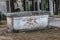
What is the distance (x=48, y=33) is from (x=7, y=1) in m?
10.1

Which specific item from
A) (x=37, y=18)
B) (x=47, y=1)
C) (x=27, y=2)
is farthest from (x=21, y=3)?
(x=37, y=18)

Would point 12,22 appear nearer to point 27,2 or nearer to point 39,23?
point 39,23

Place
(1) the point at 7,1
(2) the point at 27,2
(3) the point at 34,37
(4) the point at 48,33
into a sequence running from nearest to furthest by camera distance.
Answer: (3) the point at 34,37 < (4) the point at 48,33 < (1) the point at 7,1 < (2) the point at 27,2

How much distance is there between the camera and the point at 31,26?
11.5 meters

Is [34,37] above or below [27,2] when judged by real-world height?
below

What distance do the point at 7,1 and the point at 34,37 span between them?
1082 centimetres

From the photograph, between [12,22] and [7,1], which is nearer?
[12,22]

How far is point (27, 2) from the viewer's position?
2242cm

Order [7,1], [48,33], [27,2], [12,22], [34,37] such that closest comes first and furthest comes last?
[34,37], [48,33], [12,22], [7,1], [27,2]

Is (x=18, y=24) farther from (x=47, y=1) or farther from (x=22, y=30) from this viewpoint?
(x=47, y=1)

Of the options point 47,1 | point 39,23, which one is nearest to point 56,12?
point 47,1

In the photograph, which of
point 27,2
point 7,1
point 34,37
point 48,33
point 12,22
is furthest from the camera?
point 27,2

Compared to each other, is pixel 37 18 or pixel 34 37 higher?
pixel 37 18

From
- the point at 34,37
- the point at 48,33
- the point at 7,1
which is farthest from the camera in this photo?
the point at 7,1
